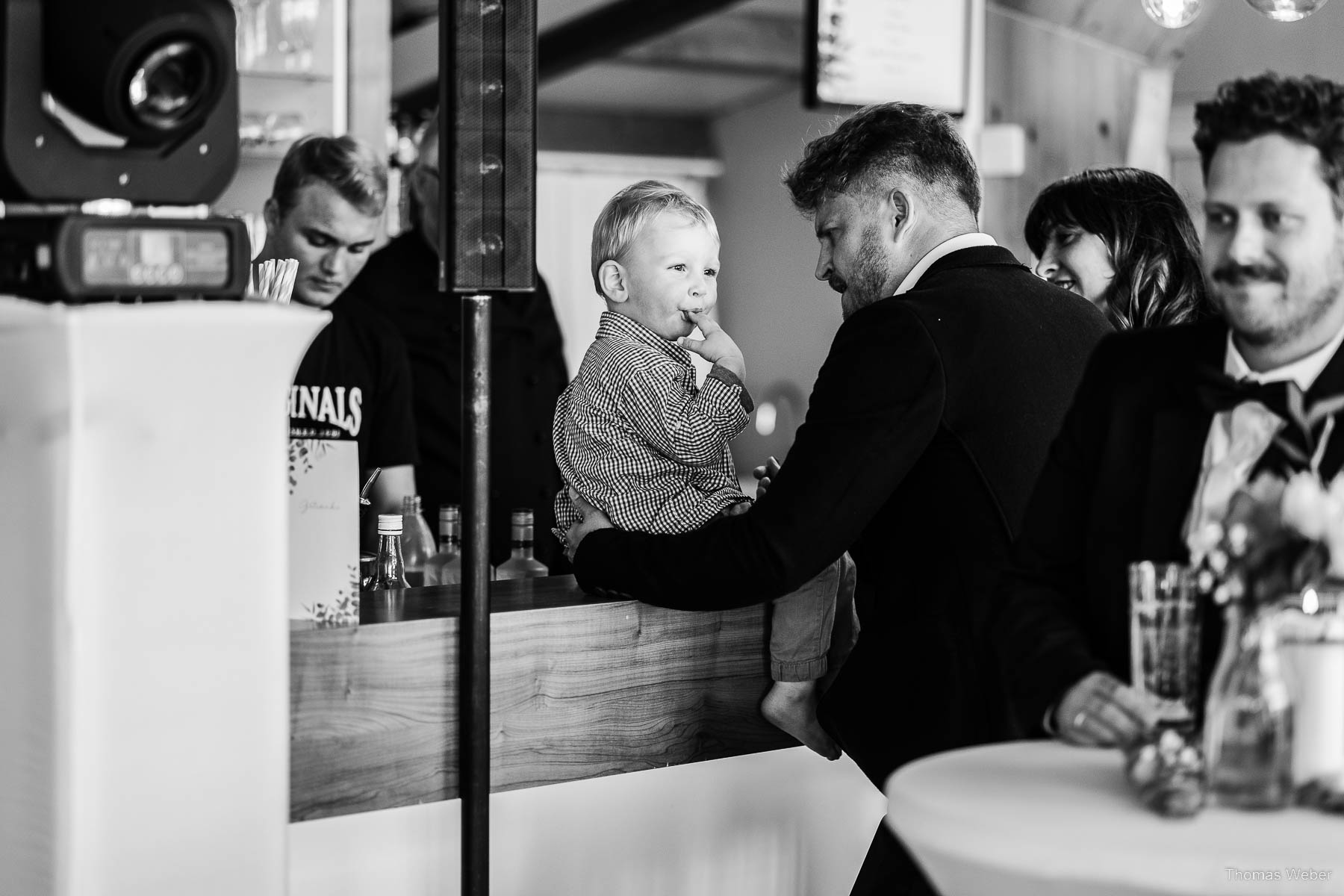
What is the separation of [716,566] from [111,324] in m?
0.87

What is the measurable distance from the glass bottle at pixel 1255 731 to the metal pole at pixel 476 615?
3.31 feet

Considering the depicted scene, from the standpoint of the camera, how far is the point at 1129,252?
9.04 feet

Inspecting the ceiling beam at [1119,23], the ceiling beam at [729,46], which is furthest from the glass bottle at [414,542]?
the ceiling beam at [729,46]

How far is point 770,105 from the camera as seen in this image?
10.1 metres

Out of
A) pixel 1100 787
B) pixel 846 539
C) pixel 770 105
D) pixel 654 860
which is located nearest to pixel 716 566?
pixel 846 539

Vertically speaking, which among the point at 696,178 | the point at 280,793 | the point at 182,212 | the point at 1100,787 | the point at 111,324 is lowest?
the point at 280,793

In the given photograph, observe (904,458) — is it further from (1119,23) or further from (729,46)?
(729,46)

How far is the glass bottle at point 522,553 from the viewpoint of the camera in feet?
8.95

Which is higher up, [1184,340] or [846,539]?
[1184,340]

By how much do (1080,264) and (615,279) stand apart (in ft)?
2.81

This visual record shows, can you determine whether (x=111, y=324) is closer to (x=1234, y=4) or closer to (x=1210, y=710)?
(x=1210, y=710)

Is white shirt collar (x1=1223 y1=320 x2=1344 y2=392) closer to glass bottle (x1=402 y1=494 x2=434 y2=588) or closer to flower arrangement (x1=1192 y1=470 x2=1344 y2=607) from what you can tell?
flower arrangement (x1=1192 y1=470 x2=1344 y2=607)

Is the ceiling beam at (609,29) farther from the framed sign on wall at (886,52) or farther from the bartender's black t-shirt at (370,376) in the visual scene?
the bartender's black t-shirt at (370,376)

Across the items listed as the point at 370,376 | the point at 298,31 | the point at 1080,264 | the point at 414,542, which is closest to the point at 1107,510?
the point at 1080,264
